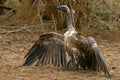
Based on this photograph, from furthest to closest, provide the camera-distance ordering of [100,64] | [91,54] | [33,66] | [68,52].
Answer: [33,66] → [68,52] → [91,54] → [100,64]

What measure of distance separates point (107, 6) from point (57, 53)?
9.65ft

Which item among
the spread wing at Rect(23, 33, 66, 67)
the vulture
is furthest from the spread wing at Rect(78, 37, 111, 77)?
the spread wing at Rect(23, 33, 66, 67)

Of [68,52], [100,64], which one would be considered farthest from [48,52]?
[100,64]

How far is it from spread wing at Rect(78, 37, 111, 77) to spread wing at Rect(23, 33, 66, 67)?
539 mm

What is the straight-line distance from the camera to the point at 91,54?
6.25 meters

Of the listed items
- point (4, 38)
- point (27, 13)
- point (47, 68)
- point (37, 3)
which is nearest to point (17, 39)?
point (4, 38)

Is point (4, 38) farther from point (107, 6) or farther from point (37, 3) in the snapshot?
point (107, 6)

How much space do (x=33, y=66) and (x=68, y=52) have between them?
2.21 ft

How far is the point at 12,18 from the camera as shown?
1054cm

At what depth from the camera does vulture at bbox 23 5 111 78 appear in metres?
6.21

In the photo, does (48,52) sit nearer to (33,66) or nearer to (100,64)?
(33,66)

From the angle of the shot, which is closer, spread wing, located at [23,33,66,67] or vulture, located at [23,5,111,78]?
vulture, located at [23,5,111,78]

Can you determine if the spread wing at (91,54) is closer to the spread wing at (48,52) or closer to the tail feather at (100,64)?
the tail feather at (100,64)

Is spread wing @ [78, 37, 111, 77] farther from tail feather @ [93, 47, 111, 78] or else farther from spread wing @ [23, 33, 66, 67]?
spread wing @ [23, 33, 66, 67]
